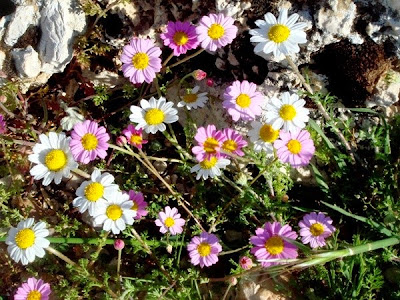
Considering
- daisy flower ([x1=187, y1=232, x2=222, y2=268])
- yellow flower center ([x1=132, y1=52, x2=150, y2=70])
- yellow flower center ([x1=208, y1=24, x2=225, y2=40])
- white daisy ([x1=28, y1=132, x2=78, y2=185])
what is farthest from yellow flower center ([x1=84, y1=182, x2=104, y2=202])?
yellow flower center ([x1=208, y1=24, x2=225, y2=40])

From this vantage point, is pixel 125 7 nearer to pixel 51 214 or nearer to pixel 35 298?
pixel 51 214

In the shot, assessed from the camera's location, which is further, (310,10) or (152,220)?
(152,220)

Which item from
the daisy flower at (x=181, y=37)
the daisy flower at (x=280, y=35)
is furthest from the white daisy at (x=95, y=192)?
the daisy flower at (x=280, y=35)

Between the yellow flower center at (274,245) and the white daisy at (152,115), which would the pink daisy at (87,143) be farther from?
the yellow flower center at (274,245)

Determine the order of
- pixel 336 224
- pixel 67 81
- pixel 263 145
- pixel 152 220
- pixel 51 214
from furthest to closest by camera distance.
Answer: pixel 67 81 → pixel 51 214 → pixel 152 220 → pixel 336 224 → pixel 263 145

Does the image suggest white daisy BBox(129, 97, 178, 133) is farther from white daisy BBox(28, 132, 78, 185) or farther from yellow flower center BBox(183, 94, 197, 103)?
white daisy BBox(28, 132, 78, 185)

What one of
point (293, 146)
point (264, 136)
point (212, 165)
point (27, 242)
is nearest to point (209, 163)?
point (212, 165)

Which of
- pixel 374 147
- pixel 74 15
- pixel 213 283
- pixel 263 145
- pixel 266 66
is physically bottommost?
pixel 213 283

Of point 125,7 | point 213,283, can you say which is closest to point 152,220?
point 213,283
